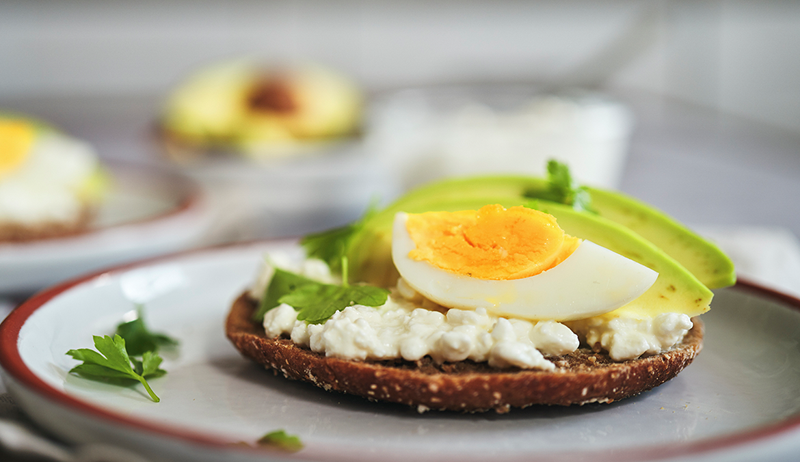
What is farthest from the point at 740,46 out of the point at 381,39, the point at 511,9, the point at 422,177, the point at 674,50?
the point at 422,177

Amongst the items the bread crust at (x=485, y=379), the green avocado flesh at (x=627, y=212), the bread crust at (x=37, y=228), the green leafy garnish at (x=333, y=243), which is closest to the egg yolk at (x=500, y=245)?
the green avocado flesh at (x=627, y=212)

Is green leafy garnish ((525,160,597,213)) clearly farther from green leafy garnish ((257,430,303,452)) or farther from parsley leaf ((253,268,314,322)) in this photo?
green leafy garnish ((257,430,303,452))

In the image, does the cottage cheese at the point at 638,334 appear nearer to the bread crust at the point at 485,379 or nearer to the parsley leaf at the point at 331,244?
the bread crust at the point at 485,379

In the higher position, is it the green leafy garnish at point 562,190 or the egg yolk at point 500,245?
the green leafy garnish at point 562,190

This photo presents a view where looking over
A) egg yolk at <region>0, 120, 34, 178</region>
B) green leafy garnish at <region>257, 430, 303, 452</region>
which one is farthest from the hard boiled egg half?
egg yolk at <region>0, 120, 34, 178</region>

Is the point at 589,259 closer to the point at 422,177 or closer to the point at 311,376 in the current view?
the point at 311,376

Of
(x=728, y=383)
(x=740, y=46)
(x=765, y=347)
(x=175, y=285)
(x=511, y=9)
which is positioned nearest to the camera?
(x=728, y=383)

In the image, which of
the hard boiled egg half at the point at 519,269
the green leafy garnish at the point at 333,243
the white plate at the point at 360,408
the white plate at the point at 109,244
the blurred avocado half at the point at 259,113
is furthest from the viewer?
the blurred avocado half at the point at 259,113
